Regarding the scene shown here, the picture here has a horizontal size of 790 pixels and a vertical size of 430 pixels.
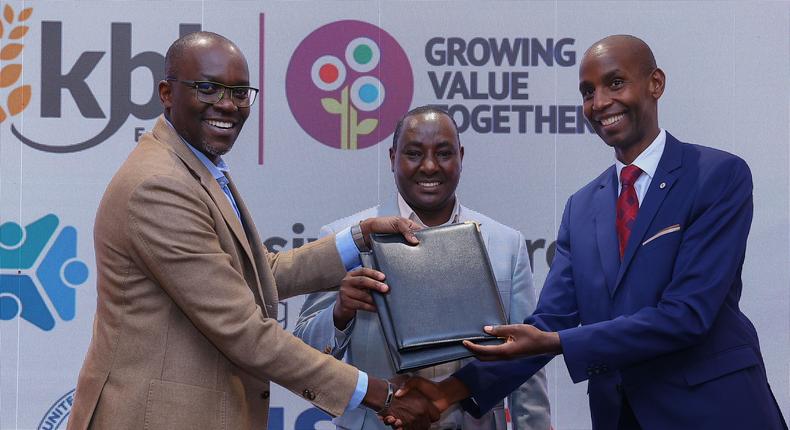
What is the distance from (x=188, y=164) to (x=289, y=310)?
2.14m

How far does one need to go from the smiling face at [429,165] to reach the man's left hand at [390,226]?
0.21 metres

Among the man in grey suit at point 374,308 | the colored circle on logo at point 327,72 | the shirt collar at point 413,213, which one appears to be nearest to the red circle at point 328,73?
the colored circle on logo at point 327,72

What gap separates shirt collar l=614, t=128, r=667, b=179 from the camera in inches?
140

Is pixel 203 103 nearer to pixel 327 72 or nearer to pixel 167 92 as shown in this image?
pixel 167 92

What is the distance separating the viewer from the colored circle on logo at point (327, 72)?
17.3ft

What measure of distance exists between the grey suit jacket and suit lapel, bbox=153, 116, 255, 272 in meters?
0.79

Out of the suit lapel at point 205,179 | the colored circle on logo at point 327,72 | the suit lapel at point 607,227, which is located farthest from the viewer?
the colored circle on logo at point 327,72

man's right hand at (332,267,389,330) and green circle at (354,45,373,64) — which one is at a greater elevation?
green circle at (354,45,373,64)

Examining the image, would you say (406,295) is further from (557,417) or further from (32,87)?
(32,87)

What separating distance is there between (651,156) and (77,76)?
124 inches

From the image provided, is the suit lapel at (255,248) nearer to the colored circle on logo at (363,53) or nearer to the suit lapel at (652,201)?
the suit lapel at (652,201)

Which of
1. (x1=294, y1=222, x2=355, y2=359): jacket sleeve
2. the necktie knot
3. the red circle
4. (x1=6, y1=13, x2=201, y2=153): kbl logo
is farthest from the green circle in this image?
the necktie knot

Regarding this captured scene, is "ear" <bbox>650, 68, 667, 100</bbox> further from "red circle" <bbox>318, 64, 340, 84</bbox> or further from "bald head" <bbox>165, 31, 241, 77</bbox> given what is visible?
"red circle" <bbox>318, 64, 340, 84</bbox>

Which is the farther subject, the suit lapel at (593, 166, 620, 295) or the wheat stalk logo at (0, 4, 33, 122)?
the wheat stalk logo at (0, 4, 33, 122)
